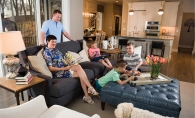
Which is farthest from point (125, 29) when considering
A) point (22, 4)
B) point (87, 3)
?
point (22, 4)

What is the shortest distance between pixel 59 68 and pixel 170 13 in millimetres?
7089

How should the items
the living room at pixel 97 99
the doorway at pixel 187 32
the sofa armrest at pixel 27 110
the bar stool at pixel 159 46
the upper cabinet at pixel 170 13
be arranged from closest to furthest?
the sofa armrest at pixel 27 110
the living room at pixel 97 99
the bar stool at pixel 159 46
the upper cabinet at pixel 170 13
the doorway at pixel 187 32

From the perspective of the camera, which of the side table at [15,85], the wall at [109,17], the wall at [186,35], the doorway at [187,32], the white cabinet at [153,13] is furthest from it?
the wall at [109,17]

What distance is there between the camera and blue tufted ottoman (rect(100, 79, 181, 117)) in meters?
1.90

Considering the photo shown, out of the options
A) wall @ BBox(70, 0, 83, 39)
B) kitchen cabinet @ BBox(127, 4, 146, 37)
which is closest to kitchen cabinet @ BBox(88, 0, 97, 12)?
kitchen cabinet @ BBox(127, 4, 146, 37)

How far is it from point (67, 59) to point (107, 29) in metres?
8.16

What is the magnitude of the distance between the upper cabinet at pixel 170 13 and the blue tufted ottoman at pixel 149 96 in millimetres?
6178

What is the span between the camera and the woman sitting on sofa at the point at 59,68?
250 cm

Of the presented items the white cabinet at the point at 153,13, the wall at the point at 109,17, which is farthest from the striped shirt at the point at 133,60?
the wall at the point at 109,17

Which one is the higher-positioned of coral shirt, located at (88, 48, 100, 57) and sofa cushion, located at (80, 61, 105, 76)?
coral shirt, located at (88, 48, 100, 57)

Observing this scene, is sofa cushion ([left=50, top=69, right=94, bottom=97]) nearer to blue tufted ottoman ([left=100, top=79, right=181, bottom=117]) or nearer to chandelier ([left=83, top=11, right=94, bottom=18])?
blue tufted ottoman ([left=100, top=79, right=181, bottom=117])

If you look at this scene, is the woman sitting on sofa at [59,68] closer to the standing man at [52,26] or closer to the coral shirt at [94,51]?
the standing man at [52,26]

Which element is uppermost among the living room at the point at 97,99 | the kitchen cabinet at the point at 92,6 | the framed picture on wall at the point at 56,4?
the kitchen cabinet at the point at 92,6

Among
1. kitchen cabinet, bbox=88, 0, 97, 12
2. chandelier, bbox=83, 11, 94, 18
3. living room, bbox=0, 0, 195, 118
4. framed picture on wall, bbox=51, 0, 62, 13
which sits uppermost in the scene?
kitchen cabinet, bbox=88, 0, 97, 12
